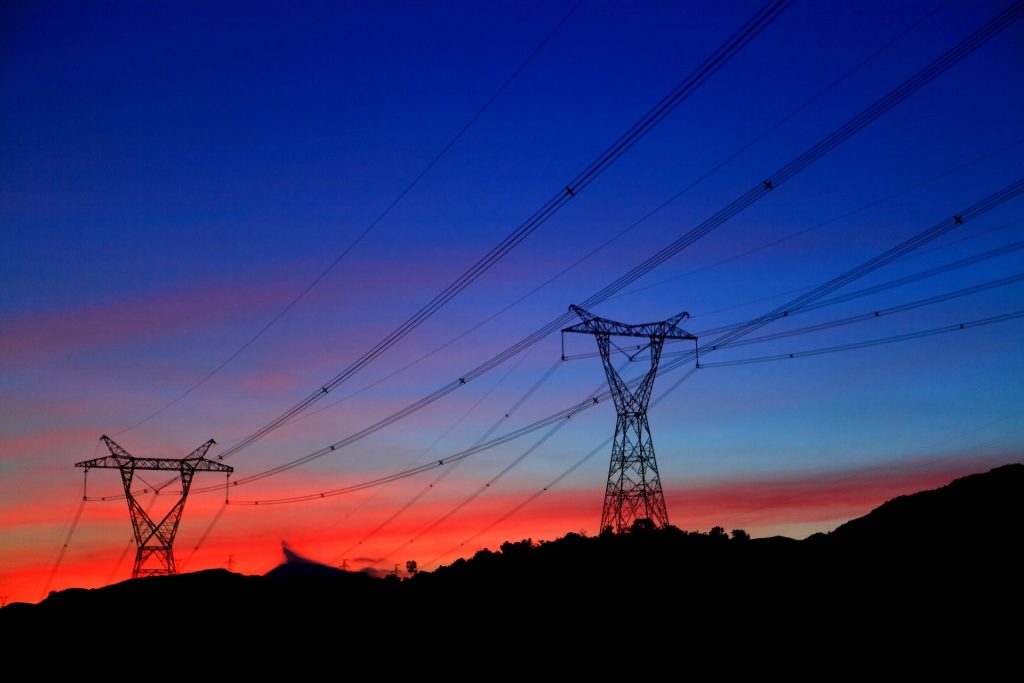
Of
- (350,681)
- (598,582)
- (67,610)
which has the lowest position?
(350,681)

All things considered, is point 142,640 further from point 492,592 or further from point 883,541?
point 883,541

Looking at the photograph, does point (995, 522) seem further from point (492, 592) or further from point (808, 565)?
point (492, 592)

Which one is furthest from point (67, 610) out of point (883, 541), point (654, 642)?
point (883, 541)

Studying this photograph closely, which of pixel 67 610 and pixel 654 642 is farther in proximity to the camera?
pixel 67 610

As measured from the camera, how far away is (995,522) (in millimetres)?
36469

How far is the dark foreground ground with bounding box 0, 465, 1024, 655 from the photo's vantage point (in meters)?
33.0

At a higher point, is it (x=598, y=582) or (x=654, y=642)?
(x=598, y=582)

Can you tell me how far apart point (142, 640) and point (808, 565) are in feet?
128

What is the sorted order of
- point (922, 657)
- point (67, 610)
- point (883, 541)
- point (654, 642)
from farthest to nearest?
point (67, 610), point (883, 541), point (654, 642), point (922, 657)

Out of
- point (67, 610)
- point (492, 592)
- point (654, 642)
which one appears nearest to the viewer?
point (654, 642)

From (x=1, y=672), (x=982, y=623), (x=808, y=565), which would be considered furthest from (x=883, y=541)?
(x=1, y=672)

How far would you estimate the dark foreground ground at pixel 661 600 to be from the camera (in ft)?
108

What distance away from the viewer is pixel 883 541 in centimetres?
4034

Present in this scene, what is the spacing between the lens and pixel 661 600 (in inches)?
1574
